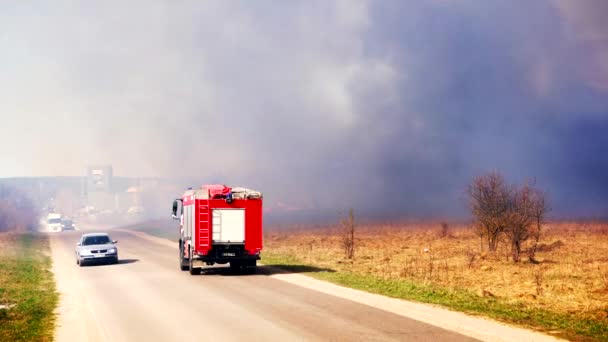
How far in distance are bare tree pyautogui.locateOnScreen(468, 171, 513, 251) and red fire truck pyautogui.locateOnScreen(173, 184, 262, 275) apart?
718 inches

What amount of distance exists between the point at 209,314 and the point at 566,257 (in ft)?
88.6

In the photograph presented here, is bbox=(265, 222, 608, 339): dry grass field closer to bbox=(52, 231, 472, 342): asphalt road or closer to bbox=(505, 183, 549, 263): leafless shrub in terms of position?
bbox=(505, 183, 549, 263): leafless shrub

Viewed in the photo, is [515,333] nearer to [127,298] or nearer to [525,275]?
[127,298]

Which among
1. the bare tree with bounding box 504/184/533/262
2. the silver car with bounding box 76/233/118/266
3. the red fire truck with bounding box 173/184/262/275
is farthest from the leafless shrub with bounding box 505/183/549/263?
the silver car with bounding box 76/233/118/266

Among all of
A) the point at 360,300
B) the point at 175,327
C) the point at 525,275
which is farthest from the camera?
the point at 525,275

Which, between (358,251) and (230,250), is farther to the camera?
(358,251)

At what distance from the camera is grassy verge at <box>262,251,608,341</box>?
14.9 metres

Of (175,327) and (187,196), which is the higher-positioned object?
(187,196)

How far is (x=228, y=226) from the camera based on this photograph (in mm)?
28734

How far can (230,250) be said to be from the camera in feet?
94.1

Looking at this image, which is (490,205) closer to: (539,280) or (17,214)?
(539,280)

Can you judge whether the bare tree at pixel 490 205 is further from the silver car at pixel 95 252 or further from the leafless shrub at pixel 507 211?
the silver car at pixel 95 252

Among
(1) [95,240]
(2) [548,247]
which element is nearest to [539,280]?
(2) [548,247]

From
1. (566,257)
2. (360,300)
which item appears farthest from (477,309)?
(566,257)
